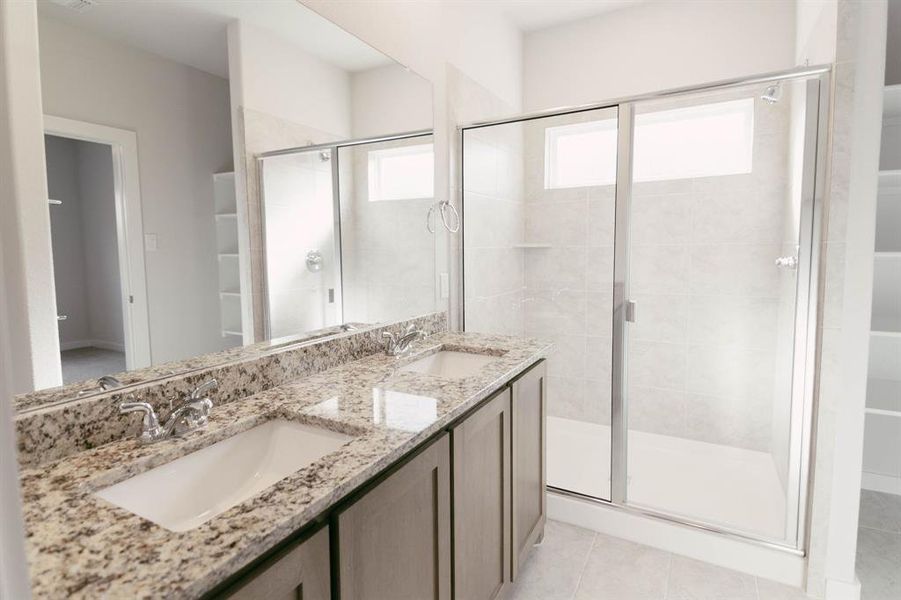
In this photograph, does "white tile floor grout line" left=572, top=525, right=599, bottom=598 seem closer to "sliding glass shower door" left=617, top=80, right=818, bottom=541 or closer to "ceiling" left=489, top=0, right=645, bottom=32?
"sliding glass shower door" left=617, top=80, right=818, bottom=541

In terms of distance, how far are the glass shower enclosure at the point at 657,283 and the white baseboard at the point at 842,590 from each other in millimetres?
320

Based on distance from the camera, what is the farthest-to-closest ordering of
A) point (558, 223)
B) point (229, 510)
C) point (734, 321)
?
point (558, 223) → point (734, 321) → point (229, 510)

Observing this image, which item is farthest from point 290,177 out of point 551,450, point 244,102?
point 551,450

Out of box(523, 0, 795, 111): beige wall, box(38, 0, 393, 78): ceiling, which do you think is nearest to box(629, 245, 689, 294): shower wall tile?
box(523, 0, 795, 111): beige wall

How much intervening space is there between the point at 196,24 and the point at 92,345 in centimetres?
84

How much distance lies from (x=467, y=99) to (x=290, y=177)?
1.40 meters

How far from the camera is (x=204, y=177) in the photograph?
1.27 m

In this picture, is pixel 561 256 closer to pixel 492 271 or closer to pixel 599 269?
pixel 599 269

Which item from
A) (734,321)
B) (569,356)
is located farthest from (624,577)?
(734,321)

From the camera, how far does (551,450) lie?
2963mm

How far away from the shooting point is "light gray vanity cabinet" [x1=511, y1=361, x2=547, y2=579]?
1.72m

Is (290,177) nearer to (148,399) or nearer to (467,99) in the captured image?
(148,399)

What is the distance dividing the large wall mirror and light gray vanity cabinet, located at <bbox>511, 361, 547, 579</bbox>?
0.67 meters

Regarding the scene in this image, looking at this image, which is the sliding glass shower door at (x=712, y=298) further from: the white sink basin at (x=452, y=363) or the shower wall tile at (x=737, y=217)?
the white sink basin at (x=452, y=363)
